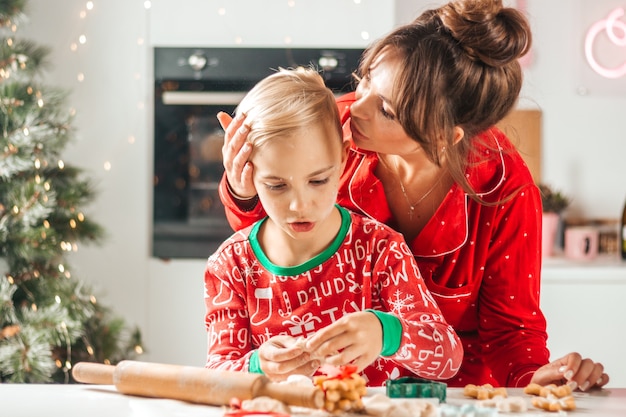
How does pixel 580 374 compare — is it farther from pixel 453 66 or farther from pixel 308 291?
pixel 453 66

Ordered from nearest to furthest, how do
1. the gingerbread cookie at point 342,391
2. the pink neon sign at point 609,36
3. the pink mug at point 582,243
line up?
the gingerbread cookie at point 342,391 → the pink mug at point 582,243 → the pink neon sign at point 609,36

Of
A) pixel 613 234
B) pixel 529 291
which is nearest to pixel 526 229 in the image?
pixel 529 291

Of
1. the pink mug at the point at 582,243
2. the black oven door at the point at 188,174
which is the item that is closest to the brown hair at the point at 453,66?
the black oven door at the point at 188,174

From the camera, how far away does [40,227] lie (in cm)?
265

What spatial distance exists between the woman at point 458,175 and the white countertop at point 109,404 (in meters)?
0.15

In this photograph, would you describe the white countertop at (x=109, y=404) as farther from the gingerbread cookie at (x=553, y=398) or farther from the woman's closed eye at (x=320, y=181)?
the woman's closed eye at (x=320, y=181)

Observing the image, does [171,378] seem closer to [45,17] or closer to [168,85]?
[168,85]

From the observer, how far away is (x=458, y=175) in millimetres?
1332

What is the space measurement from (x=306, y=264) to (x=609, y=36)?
237cm

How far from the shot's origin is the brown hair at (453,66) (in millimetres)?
A: 1215

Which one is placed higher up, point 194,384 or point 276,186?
point 276,186

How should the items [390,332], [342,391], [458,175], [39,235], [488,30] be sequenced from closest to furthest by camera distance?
[342,391]
[390,332]
[488,30]
[458,175]
[39,235]

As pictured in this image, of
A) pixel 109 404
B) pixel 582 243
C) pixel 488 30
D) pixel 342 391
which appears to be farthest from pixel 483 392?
pixel 582 243

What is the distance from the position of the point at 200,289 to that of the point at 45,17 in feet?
3.54
